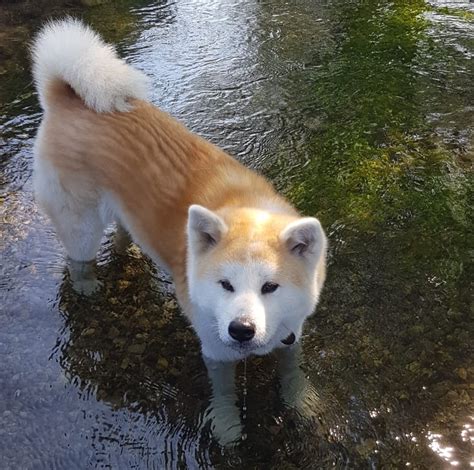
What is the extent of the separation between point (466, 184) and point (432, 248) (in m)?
0.93

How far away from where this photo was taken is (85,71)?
350 centimetres

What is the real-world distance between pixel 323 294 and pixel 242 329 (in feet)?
5.43

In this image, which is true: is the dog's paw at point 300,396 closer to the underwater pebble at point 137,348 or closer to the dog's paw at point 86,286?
the underwater pebble at point 137,348

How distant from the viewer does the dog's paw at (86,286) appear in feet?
13.2

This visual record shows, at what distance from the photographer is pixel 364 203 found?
186 inches

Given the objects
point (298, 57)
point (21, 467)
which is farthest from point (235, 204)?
point (298, 57)

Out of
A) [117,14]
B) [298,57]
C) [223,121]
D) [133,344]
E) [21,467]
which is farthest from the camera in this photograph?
[117,14]

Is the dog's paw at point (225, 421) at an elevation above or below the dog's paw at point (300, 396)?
above

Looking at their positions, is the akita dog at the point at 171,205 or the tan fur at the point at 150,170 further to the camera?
the tan fur at the point at 150,170

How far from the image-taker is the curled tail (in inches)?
138

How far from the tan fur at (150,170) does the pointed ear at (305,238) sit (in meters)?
0.38

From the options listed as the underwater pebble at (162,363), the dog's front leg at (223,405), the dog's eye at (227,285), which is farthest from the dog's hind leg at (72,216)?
the dog's eye at (227,285)

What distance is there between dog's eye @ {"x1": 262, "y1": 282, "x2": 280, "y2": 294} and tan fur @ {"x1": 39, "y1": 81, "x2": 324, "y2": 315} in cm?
58

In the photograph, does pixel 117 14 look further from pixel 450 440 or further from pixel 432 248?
pixel 450 440
